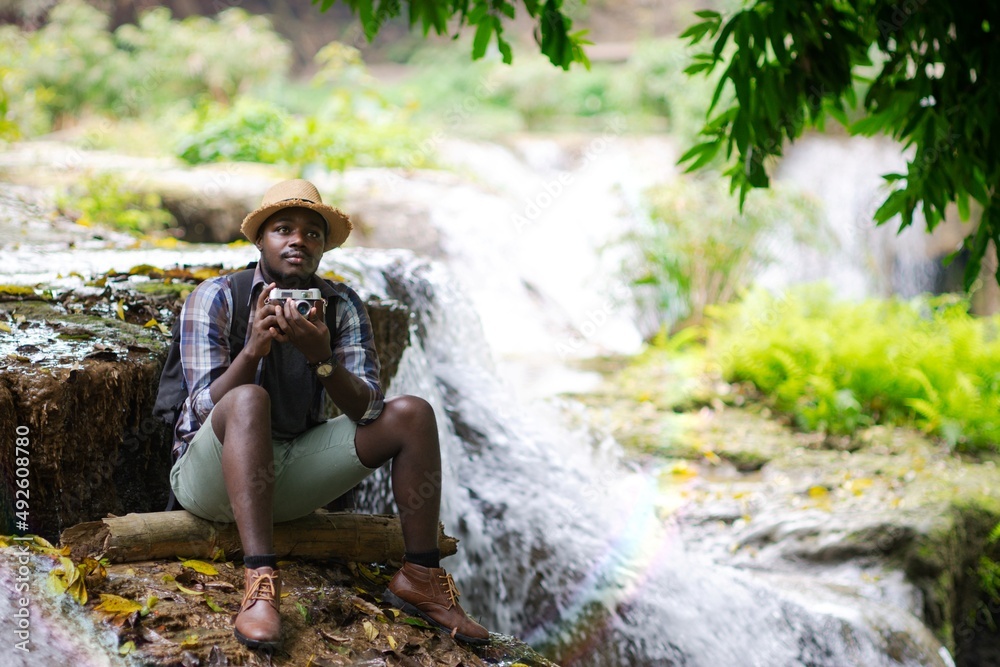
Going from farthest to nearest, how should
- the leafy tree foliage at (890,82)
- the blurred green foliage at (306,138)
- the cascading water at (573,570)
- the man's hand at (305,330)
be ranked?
the blurred green foliage at (306,138)
the cascading water at (573,570)
the man's hand at (305,330)
the leafy tree foliage at (890,82)

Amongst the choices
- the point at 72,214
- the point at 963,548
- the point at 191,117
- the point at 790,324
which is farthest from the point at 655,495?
the point at 191,117

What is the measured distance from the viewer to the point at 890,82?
9.05 ft

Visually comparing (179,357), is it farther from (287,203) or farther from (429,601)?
(429,601)

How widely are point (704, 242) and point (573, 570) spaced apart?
6.08 metres

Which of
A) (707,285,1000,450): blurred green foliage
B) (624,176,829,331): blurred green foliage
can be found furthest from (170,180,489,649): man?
(624,176,829,331): blurred green foliage

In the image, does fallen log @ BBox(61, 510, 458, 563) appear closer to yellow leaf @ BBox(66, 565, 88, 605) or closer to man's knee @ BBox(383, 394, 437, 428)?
yellow leaf @ BBox(66, 565, 88, 605)

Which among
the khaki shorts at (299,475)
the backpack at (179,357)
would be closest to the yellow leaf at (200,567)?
the khaki shorts at (299,475)

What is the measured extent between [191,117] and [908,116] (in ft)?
35.1

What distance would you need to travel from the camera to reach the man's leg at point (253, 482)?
2416 millimetres

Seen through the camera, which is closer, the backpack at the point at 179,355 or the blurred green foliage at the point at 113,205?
the backpack at the point at 179,355

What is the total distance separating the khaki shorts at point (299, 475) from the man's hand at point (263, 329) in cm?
36

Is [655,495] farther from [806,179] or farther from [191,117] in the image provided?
[806,179]

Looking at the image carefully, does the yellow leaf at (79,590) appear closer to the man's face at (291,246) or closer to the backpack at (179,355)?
the backpack at (179,355)

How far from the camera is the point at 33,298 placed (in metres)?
3.56
